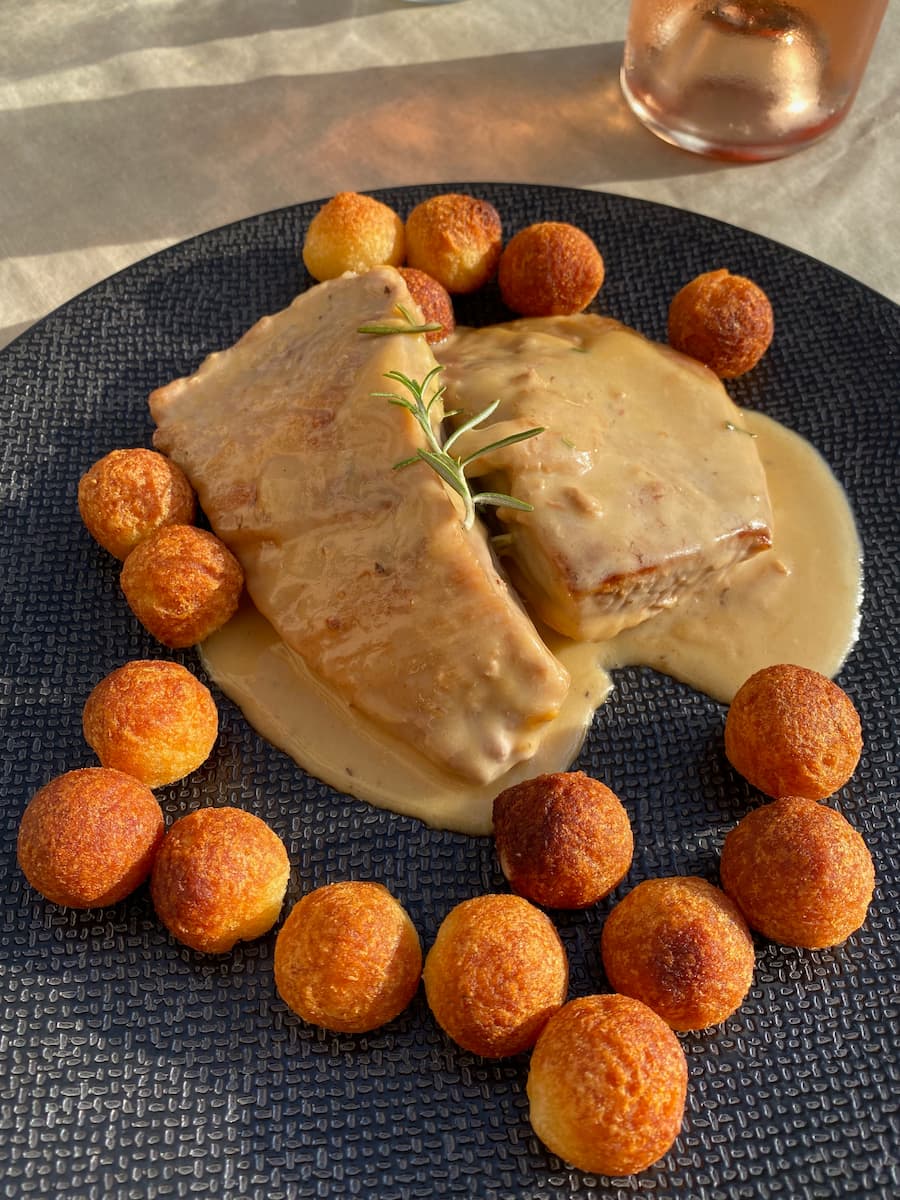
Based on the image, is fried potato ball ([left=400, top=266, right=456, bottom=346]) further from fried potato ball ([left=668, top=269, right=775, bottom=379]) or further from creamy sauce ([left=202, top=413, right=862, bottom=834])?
creamy sauce ([left=202, top=413, right=862, bottom=834])

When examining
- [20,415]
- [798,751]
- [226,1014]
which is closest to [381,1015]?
[226,1014]

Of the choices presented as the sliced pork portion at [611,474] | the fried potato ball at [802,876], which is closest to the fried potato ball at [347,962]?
the fried potato ball at [802,876]

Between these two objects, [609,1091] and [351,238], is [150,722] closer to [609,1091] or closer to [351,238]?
[609,1091]

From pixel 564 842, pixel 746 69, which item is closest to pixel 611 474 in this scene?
pixel 564 842

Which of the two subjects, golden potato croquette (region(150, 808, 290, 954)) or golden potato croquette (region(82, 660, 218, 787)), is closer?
golden potato croquette (region(150, 808, 290, 954))

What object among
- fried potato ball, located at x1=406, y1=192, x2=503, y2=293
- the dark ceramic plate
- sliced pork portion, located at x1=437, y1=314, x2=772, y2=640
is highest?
fried potato ball, located at x1=406, y1=192, x2=503, y2=293

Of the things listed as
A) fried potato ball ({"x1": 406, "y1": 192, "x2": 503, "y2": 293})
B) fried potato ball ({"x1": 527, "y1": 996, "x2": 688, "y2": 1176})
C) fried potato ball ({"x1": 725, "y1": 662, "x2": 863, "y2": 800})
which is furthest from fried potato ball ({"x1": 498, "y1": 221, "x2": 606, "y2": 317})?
fried potato ball ({"x1": 527, "y1": 996, "x2": 688, "y2": 1176})

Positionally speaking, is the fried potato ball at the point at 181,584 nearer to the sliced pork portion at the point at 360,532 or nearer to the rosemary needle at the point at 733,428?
the sliced pork portion at the point at 360,532
